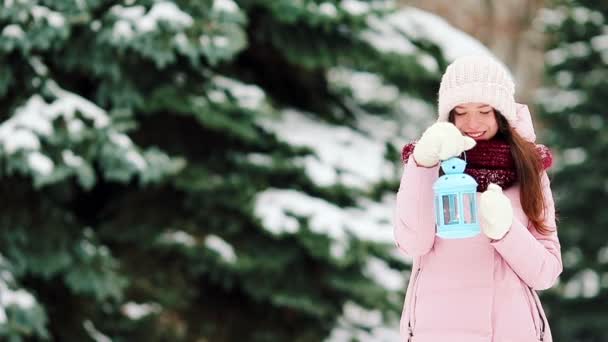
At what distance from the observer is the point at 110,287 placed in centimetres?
619

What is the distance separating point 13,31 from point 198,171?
73.5 inches

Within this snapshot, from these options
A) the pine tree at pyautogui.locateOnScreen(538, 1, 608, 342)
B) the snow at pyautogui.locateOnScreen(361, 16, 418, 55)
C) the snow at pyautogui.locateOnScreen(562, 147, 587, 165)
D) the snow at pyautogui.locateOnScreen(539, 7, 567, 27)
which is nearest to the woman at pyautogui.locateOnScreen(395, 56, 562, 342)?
the snow at pyautogui.locateOnScreen(361, 16, 418, 55)

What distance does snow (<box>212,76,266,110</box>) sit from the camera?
22.7ft

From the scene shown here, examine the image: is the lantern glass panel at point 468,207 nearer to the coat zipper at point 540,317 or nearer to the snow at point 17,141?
the coat zipper at point 540,317

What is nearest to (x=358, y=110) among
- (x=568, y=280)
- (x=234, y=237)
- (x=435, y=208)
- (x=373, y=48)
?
(x=373, y=48)

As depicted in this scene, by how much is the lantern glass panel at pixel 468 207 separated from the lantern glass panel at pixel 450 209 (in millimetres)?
23

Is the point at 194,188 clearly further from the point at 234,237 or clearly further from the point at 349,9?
the point at 349,9

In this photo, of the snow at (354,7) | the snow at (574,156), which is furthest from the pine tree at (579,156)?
the snow at (354,7)

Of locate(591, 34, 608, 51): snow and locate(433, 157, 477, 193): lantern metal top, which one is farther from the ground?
locate(591, 34, 608, 51): snow

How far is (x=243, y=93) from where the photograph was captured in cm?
697

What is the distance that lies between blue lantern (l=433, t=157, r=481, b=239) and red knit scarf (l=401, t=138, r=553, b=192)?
164 mm

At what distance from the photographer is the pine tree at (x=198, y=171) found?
592 cm

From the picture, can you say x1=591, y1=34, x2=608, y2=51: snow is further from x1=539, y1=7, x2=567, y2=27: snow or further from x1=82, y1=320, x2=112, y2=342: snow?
x1=82, y1=320, x2=112, y2=342: snow

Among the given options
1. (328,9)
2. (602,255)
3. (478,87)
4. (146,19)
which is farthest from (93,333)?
(602,255)
